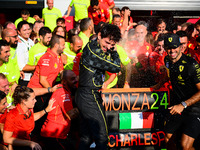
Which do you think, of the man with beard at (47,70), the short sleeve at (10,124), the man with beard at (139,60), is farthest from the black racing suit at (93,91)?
the man with beard at (139,60)

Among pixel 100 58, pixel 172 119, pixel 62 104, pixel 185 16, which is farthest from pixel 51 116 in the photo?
pixel 185 16

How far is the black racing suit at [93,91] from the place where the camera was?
140 inches

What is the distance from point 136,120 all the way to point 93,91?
3.95 ft

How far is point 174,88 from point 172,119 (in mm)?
518

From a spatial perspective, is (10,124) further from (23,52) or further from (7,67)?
(23,52)

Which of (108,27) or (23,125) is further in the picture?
(23,125)

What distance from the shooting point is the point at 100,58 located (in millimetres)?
3516

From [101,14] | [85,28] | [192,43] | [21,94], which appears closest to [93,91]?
[21,94]

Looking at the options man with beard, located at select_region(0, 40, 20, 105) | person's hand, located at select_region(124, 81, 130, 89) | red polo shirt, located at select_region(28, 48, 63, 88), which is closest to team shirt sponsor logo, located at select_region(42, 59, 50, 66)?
red polo shirt, located at select_region(28, 48, 63, 88)

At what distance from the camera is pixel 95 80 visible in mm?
3695

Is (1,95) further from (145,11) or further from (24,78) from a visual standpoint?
(145,11)

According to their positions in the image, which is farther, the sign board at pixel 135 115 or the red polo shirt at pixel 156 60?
the red polo shirt at pixel 156 60

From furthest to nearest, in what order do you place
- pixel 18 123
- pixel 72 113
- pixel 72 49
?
pixel 72 49, pixel 72 113, pixel 18 123

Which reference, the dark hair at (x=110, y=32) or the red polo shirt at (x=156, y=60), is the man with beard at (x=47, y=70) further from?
the red polo shirt at (x=156, y=60)
